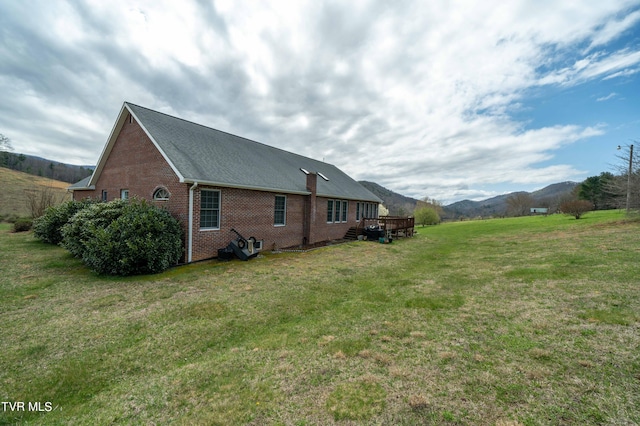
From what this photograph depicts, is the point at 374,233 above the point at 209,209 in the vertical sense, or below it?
below

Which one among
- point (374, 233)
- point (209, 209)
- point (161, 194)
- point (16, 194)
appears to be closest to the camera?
point (209, 209)

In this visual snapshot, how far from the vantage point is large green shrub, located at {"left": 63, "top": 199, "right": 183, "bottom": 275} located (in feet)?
27.5

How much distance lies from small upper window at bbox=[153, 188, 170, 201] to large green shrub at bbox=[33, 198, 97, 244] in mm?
5459

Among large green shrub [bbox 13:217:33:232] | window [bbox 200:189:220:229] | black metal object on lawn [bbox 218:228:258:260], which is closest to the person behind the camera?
window [bbox 200:189:220:229]

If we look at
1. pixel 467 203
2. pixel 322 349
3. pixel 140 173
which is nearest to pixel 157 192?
pixel 140 173

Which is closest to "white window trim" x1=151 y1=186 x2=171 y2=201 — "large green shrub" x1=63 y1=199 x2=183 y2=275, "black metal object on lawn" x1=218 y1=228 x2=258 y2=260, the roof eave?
"large green shrub" x1=63 y1=199 x2=183 y2=275

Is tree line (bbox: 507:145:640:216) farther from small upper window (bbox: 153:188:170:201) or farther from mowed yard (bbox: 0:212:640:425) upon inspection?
small upper window (bbox: 153:188:170:201)

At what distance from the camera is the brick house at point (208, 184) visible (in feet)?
34.7

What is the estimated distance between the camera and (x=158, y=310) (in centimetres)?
593

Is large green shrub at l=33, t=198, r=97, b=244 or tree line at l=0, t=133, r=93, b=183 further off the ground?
tree line at l=0, t=133, r=93, b=183

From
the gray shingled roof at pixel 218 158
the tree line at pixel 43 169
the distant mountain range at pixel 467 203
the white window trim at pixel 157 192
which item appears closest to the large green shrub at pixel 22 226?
the gray shingled roof at pixel 218 158

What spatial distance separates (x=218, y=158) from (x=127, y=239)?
5779 millimetres

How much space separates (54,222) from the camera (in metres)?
13.9
